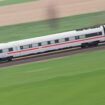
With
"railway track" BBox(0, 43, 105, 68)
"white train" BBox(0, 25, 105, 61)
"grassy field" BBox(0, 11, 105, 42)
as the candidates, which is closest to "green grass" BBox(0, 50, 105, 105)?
"railway track" BBox(0, 43, 105, 68)

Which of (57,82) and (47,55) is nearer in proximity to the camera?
(57,82)

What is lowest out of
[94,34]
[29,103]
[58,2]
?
[29,103]

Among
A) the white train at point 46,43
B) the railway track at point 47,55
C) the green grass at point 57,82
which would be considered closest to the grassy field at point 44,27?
the white train at point 46,43

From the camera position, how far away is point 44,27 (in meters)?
58.7

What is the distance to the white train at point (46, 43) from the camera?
155ft

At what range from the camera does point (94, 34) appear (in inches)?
1889

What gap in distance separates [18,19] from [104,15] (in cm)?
1182

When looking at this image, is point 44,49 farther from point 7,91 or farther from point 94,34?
point 7,91

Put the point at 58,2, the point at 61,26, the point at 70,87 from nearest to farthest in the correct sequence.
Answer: the point at 70,87 → the point at 61,26 → the point at 58,2

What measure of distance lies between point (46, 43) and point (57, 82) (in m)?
14.9

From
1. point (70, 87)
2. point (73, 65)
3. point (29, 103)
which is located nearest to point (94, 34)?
point (73, 65)

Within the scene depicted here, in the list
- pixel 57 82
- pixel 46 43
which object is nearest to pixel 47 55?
pixel 46 43

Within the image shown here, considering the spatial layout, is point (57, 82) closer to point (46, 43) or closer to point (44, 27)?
point (46, 43)

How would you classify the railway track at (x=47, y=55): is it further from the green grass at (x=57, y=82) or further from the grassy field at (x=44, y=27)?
the grassy field at (x=44, y=27)
